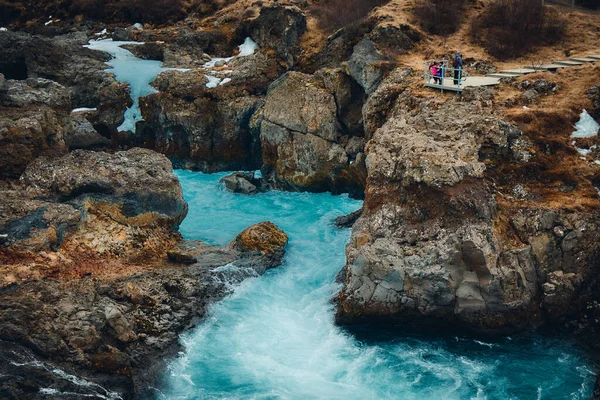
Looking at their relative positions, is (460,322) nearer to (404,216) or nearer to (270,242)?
(404,216)

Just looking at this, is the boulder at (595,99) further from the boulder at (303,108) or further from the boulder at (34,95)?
the boulder at (34,95)

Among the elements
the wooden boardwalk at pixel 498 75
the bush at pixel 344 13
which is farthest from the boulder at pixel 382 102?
the bush at pixel 344 13

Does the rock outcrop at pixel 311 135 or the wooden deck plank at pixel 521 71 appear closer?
the wooden deck plank at pixel 521 71

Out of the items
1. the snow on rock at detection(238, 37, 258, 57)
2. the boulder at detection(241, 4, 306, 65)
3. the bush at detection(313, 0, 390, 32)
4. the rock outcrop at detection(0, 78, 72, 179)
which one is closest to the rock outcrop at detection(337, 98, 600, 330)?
the rock outcrop at detection(0, 78, 72, 179)

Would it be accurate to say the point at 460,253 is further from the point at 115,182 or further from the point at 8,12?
the point at 8,12

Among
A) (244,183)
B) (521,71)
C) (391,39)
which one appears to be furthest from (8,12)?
(521,71)

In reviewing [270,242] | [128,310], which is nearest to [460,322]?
[270,242]
